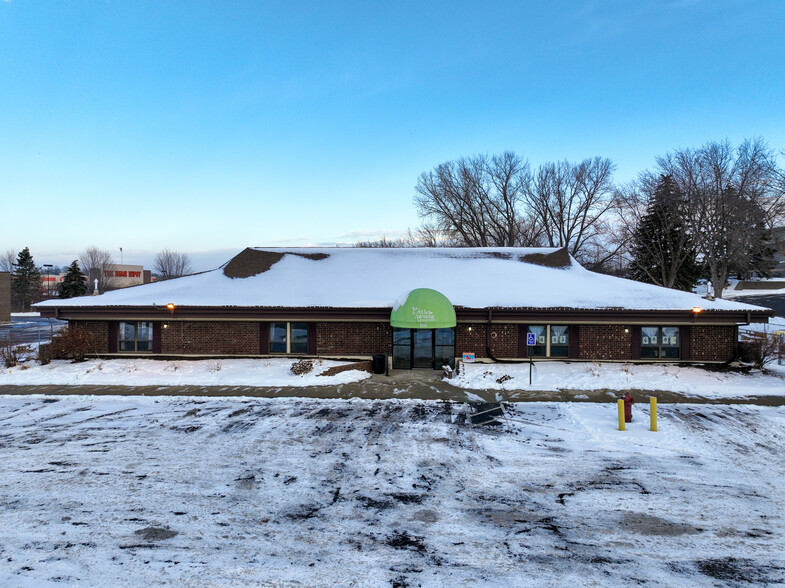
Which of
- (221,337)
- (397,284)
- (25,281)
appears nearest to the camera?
(221,337)

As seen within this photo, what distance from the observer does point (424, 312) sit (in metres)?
16.6

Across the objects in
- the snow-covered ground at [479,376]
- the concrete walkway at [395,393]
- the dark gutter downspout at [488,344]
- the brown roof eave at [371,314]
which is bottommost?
the concrete walkway at [395,393]

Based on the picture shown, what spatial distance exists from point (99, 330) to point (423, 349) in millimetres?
15399

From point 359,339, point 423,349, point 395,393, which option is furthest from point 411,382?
point 359,339

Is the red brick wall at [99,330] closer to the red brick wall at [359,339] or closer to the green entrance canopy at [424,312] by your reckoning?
the red brick wall at [359,339]

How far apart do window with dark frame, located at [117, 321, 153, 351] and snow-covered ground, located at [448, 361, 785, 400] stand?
1460 centimetres

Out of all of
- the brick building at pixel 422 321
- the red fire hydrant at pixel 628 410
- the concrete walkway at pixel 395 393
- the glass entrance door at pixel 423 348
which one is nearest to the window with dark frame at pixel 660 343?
the brick building at pixel 422 321

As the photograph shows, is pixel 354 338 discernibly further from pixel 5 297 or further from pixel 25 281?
pixel 25 281

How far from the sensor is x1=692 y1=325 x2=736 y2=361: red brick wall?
17766 mm

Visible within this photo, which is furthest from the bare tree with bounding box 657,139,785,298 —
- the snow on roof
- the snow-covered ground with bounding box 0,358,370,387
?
the snow-covered ground with bounding box 0,358,370,387

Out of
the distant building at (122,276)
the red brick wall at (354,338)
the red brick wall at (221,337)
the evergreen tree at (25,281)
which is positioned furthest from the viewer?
the distant building at (122,276)

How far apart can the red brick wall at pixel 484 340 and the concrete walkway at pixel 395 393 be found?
3265 millimetres

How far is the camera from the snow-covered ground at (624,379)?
15.0 metres

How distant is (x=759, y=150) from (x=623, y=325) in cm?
2636
